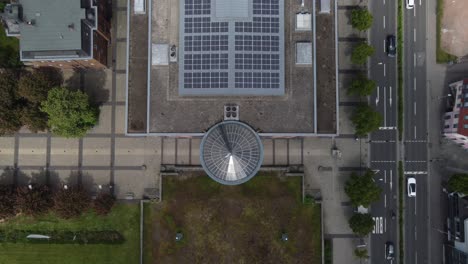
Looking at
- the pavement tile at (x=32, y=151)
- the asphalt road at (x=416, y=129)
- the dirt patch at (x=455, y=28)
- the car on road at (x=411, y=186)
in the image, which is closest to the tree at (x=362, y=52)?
the asphalt road at (x=416, y=129)

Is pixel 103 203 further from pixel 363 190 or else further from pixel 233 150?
pixel 363 190

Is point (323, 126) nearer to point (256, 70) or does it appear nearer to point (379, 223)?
point (256, 70)

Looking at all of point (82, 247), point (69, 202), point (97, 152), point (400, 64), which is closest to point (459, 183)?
point (400, 64)

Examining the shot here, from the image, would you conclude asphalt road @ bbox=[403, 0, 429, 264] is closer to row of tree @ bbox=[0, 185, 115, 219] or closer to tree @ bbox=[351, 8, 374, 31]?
tree @ bbox=[351, 8, 374, 31]

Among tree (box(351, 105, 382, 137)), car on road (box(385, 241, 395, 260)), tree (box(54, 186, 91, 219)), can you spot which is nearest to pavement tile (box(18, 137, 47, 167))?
tree (box(54, 186, 91, 219))

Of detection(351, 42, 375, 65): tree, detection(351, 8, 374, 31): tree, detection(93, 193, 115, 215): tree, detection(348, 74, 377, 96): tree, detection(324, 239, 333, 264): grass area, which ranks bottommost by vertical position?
detection(324, 239, 333, 264): grass area

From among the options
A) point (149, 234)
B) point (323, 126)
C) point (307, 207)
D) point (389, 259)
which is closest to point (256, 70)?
point (323, 126)
